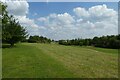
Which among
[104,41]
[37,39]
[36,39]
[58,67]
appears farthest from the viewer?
[37,39]

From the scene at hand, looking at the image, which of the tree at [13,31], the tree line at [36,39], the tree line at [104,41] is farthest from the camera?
the tree line at [36,39]

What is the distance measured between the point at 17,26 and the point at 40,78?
56107mm

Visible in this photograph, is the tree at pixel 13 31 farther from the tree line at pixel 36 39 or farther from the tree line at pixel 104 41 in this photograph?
the tree line at pixel 36 39

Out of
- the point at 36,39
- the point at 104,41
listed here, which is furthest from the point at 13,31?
the point at 36,39

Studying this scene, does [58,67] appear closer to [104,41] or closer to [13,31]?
[13,31]

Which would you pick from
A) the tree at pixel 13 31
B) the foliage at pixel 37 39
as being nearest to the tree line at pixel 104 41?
the foliage at pixel 37 39

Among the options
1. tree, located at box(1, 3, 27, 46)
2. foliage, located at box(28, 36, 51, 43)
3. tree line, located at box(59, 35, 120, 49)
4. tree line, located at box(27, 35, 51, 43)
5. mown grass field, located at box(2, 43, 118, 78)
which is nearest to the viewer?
mown grass field, located at box(2, 43, 118, 78)

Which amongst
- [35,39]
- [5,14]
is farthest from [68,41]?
[5,14]

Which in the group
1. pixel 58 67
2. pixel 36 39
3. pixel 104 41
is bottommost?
pixel 58 67

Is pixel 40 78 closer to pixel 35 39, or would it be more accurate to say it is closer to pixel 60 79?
pixel 60 79

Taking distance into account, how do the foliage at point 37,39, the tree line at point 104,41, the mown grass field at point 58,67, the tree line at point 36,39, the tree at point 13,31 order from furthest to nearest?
the foliage at point 37,39 < the tree line at point 36,39 < the tree line at point 104,41 < the tree at point 13,31 < the mown grass field at point 58,67

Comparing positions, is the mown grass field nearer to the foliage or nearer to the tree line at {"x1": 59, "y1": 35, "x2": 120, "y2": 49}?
the tree line at {"x1": 59, "y1": 35, "x2": 120, "y2": 49}

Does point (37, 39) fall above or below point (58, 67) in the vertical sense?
above

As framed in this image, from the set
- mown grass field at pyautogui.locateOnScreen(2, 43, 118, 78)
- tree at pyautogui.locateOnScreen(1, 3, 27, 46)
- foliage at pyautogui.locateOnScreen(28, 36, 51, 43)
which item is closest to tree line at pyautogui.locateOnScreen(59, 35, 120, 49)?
foliage at pyautogui.locateOnScreen(28, 36, 51, 43)
